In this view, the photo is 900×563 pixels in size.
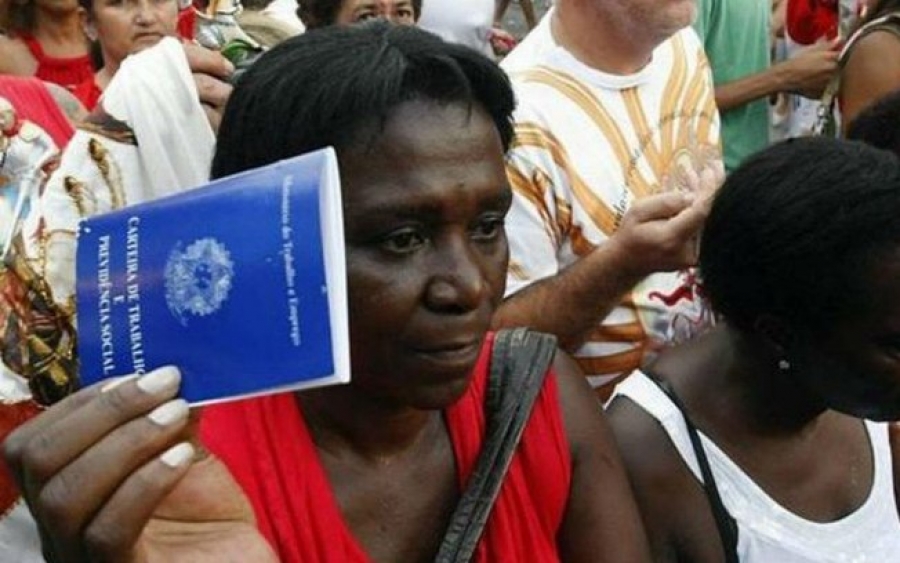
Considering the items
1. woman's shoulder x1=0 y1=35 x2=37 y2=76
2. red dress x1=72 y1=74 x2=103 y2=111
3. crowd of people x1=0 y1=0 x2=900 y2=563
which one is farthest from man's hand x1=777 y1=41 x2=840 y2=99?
woman's shoulder x1=0 y1=35 x2=37 y2=76

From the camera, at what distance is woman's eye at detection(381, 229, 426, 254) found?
5.23 feet

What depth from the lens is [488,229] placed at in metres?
1.67

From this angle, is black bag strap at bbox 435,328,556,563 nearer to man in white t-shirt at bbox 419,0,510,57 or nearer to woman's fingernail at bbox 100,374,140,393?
woman's fingernail at bbox 100,374,140,393

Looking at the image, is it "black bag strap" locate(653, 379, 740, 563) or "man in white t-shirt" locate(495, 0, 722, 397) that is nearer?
"black bag strap" locate(653, 379, 740, 563)

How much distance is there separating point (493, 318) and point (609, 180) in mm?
577

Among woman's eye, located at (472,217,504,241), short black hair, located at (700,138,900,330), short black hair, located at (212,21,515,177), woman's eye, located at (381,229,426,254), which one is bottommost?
short black hair, located at (700,138,900,330)

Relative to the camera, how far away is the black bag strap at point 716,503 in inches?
85.0

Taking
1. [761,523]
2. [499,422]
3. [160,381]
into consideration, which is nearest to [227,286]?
[160,381]

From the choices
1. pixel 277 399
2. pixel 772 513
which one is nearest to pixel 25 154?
pixel 277 399

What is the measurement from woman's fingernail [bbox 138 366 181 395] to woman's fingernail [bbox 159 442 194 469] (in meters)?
0.05

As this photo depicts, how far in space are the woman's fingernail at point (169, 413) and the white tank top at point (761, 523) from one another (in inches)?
41.1

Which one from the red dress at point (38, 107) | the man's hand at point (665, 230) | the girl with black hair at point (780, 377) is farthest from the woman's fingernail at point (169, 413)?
the red dress at point (38, 107)

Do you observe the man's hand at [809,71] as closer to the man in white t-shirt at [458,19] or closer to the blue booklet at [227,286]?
the man in white t-shirt at [458,19]

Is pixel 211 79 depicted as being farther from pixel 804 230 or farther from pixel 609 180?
pixel 804 230
